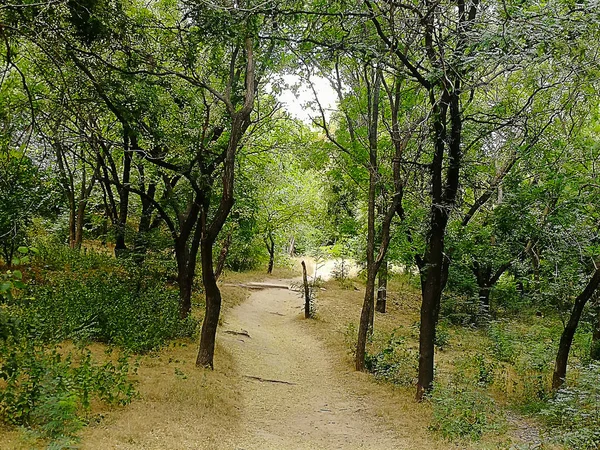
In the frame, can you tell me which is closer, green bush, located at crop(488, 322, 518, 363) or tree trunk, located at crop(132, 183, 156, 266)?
green bush, located at crop(488, 322, 518, 363)

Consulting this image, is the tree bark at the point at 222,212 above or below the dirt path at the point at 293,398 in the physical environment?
above

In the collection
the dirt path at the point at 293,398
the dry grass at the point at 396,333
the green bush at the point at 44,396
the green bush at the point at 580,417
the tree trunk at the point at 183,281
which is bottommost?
the dirt path at the point at 293,398

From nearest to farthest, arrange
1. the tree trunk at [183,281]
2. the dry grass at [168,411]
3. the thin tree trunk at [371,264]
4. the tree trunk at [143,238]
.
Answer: the dry grass at [168,411]
the thin tree trunk at [371,264]
the tree trunk at [183,281]
the tree trunk at [143,238]

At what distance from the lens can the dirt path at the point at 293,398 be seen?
24.5 ft

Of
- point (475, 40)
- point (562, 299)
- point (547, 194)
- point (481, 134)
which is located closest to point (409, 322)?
point (562, 299)

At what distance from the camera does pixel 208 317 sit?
9.61 meters

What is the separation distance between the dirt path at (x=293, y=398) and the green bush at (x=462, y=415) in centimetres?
76

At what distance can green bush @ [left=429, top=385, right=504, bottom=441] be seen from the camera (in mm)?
6977

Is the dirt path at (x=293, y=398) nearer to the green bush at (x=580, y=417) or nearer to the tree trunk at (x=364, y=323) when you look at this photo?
the tree trunk at (x=364, y=323)

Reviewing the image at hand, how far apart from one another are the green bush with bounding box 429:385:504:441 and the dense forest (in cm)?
4

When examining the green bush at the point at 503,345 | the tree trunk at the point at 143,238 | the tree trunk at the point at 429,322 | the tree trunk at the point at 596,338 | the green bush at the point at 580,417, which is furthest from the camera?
the tree trunk at the point at 143,238

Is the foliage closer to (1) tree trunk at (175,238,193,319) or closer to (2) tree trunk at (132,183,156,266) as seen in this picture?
(1) tree trunk at (175,238,193,319)

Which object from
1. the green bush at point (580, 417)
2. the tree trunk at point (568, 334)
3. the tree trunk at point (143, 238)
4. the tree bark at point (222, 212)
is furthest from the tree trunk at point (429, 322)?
the tree trunk at point (143, 238)

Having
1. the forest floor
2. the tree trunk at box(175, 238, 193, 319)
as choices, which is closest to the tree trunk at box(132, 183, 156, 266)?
the tree trunk at box(175, 238, 193, 319)
